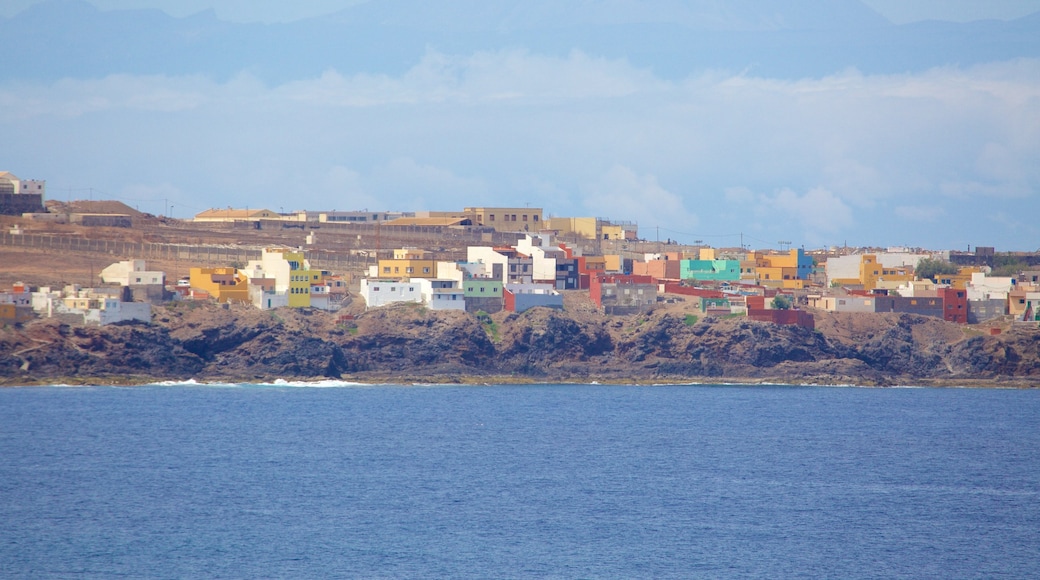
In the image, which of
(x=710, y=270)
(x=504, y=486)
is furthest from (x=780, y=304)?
(x=504, y=486)

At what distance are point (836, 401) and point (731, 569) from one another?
48358 mm

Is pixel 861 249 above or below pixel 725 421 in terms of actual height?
above

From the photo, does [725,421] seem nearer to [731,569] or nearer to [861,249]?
[731,569]

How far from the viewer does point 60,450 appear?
211 feet

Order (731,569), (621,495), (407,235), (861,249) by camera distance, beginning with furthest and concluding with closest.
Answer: (861,249) < (407,235) < (621,495) < (731,569)

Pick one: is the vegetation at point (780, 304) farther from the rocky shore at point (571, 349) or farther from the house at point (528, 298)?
the house at point (528, 298)

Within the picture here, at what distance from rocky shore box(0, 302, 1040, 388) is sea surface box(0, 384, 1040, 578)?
353 cm

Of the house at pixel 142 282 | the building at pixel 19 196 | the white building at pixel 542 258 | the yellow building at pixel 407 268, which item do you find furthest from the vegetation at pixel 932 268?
the building at pixel 19 196

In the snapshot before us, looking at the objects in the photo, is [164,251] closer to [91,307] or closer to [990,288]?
[91,307]

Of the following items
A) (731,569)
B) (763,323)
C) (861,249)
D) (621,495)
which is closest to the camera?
(731,569)

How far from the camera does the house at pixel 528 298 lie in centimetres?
9938

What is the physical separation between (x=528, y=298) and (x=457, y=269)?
5039 millimetres

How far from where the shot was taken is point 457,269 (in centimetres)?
10019


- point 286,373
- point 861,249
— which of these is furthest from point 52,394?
point 861,249
